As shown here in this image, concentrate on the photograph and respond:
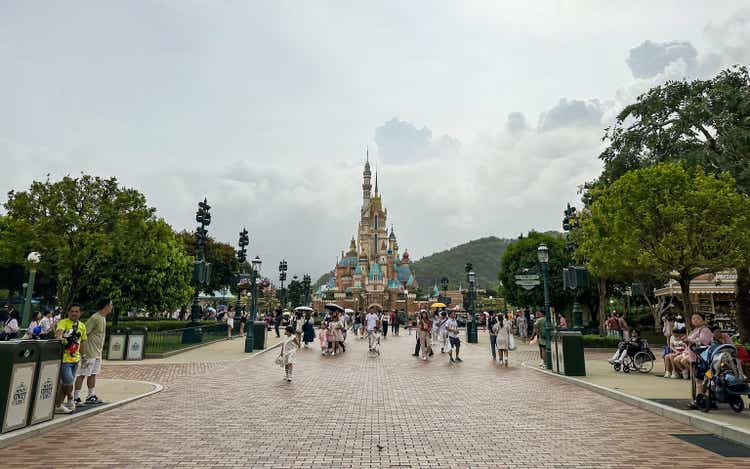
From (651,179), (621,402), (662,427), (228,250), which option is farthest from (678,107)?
(228,250)

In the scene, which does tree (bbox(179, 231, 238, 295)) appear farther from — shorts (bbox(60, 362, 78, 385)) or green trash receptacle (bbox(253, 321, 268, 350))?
shorts (bbox(60, 362, 78, 385))

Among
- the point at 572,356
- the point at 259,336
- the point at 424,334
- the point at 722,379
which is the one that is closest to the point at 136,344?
the point at 259,336

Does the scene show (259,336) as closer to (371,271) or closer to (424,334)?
(424,334)

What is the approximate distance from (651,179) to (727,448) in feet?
42.9

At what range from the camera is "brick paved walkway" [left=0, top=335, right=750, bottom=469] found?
540 cm

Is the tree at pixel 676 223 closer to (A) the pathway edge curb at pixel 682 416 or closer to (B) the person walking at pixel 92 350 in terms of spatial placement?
(A) the pathway edge curb at pixel 682 416

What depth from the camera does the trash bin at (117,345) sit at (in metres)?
15.6

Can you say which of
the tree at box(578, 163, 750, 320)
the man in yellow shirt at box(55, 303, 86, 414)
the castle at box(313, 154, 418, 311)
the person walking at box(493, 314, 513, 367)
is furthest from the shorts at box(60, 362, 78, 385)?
the castle at box(313, 154, 418, 311)

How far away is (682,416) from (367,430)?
17.5ft

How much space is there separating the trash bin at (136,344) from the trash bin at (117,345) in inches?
6.2

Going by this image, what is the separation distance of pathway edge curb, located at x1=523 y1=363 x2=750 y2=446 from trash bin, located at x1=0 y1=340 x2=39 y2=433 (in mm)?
10233


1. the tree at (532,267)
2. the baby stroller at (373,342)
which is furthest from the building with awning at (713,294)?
the baby stroller at (373,342)

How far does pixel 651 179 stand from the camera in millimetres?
16547

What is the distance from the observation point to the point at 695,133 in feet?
76.9
